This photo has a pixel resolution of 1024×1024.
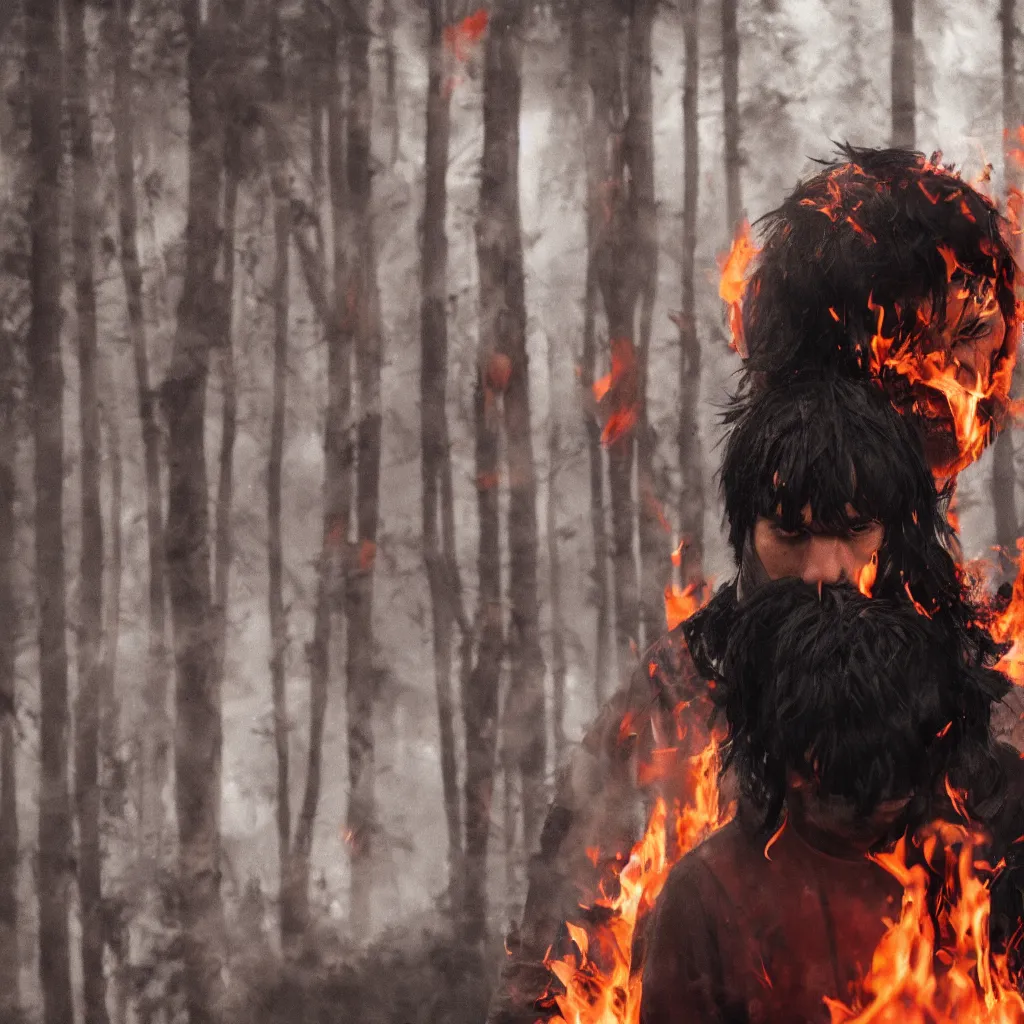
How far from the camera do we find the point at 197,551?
215 cm

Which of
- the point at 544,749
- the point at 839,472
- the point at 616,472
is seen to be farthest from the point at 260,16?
the point at 839,472

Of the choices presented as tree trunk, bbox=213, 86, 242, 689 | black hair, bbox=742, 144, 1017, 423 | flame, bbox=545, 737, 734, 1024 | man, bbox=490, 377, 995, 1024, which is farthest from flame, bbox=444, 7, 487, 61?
flame, bbox=545, 737, 734, 1024

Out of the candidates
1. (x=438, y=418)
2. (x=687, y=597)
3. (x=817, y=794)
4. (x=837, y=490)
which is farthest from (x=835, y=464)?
(x=438, y=418)

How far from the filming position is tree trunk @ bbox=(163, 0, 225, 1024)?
2.12m

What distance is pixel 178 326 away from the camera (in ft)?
6.97

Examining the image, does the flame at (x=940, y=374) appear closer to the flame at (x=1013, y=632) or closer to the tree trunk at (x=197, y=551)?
the flame at (x=1013, y=632)

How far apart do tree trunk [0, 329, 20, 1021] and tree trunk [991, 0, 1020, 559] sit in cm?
158

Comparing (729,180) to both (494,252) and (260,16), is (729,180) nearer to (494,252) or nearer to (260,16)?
(494,252)

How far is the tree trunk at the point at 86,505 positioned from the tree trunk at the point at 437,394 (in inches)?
21.3

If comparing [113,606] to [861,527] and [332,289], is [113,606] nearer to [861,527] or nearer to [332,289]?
[332,289]

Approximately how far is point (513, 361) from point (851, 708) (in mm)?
1258

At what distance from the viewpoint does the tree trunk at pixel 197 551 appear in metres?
2.12

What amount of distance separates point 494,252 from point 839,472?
1096mm

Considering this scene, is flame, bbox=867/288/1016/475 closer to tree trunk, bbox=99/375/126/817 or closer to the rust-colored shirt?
the rust-colored shirt
